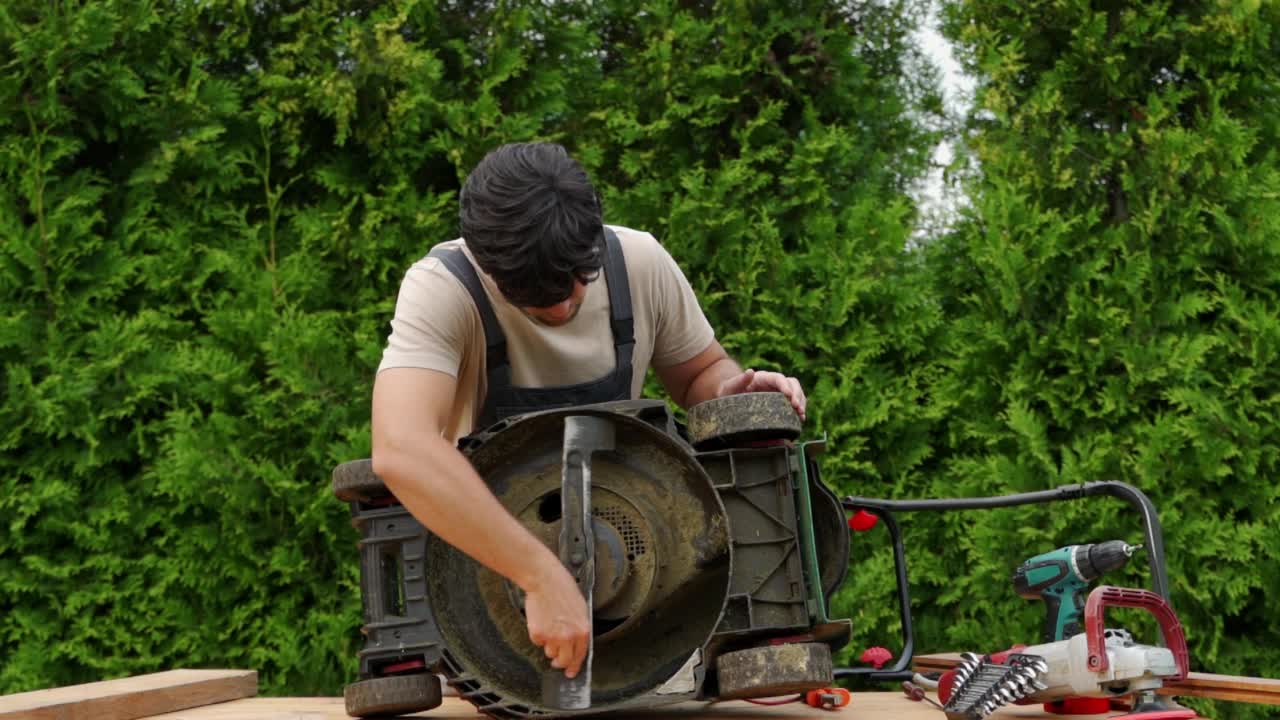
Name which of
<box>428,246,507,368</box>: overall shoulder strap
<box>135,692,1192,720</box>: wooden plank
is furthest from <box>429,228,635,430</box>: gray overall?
<box>135,692,1192,720</box>: wooden plank

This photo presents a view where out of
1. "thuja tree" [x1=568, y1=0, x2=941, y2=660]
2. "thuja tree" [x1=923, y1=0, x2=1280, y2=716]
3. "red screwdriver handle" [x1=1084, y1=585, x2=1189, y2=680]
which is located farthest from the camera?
"thuja tree" [x1=568, y1=0, x2=941, y2=660]

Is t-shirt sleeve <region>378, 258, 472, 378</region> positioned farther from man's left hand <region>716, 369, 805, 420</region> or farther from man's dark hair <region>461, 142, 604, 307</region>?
man's left hand <region>716, 369, 805, 420</region>

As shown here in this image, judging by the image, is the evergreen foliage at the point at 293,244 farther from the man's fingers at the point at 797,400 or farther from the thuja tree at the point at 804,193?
the man's fingers at the point at 797,400

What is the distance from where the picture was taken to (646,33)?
4043mm

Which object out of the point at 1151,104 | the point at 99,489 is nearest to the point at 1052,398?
the point at 1151,104

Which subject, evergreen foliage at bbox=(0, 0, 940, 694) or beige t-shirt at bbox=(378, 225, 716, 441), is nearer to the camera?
beige t-shirt at bbox=(378, 225, 716, 441)

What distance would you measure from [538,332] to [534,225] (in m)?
0.25

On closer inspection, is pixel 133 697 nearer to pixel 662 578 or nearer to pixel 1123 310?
pixel 662 578

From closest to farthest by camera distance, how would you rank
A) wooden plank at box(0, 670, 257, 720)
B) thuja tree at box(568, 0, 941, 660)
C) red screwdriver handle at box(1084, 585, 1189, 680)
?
1. red screwdriver handle at box(1084, 585, 1189, 680)
2. wooden plank at box(0, 670, 257, 720)
3. thuja tree at box(568, 0, 941, 660)

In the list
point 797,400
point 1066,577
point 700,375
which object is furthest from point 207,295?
point 1066,577

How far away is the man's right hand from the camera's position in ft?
5.44

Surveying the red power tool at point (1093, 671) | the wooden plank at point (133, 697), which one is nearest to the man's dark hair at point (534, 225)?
the red power tool at point (1093, 671)

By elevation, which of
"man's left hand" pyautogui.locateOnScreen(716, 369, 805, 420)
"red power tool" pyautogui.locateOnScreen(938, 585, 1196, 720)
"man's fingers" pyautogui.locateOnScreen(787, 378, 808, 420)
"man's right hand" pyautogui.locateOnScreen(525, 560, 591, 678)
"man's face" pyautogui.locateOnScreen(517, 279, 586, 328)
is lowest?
"red power tool" pyautogui.locateOnScreen(938, 585, 1196, 720)

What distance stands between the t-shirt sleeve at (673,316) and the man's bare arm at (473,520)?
0.57m
